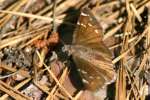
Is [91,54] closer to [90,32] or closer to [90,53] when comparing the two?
[90,53]

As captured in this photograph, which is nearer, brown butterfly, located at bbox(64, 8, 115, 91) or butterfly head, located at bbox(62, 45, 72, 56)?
brown butterfly, located at bbox(64, 8, 115, 91)

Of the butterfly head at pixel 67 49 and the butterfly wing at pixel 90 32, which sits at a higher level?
the butterfly wing at pixel 90 32

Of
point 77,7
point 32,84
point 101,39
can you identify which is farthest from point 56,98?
point 77,7

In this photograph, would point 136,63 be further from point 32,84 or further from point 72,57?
point 32,84

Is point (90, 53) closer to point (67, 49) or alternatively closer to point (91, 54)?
point (91, 54)

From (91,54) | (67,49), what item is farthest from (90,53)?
(67,49)

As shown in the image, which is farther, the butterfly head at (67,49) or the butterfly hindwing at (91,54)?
the butterfly head at (67,49)

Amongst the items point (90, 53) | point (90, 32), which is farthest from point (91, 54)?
point (90, 32)

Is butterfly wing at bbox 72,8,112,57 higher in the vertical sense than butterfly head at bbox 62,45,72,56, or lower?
higher
